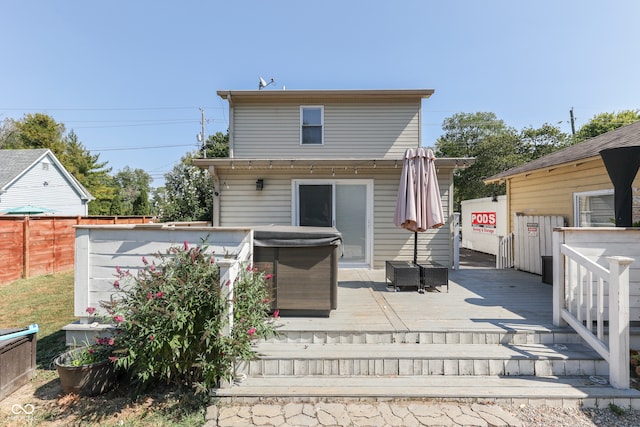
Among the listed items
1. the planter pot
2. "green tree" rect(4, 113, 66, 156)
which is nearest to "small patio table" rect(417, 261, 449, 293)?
the planter pot

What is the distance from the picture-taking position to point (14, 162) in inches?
640

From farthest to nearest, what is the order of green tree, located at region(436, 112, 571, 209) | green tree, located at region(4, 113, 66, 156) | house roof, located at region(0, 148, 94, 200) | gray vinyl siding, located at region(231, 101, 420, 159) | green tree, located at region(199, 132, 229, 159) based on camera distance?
1. green tree, located at region(4, 113, 66, 156)
2. green tree, located at region(199, 132, 229, 159)
3. green tree, located at region(436, 112, 571, 209)
4. house roof, located at region(0, 148, 94, 200)
5. gray vinyl siding, located at region(231, 101, 420, 159)

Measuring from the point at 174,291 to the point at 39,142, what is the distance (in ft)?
97.3

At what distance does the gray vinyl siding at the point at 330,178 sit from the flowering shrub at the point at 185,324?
414cm

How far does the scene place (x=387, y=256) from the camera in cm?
702

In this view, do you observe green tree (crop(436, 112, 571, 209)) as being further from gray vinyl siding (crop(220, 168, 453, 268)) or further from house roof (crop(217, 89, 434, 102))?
gray vinyl siding (crop(220, 168, 453, 268))

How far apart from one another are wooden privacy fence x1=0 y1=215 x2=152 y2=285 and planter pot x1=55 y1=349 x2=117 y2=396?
5.28 m

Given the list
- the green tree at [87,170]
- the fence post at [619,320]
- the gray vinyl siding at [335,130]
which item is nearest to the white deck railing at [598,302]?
the fence post at [619,320]

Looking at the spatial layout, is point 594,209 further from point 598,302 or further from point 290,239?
point 290,239

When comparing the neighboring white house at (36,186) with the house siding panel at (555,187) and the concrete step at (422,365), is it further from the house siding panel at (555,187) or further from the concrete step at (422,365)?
the house siding panel at (555,187)

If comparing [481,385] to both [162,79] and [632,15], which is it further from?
[162,79]

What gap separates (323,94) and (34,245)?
30.1 ft

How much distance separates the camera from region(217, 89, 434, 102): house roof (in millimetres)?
8273

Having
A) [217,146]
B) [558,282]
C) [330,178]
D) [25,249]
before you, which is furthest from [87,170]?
[558,282]
